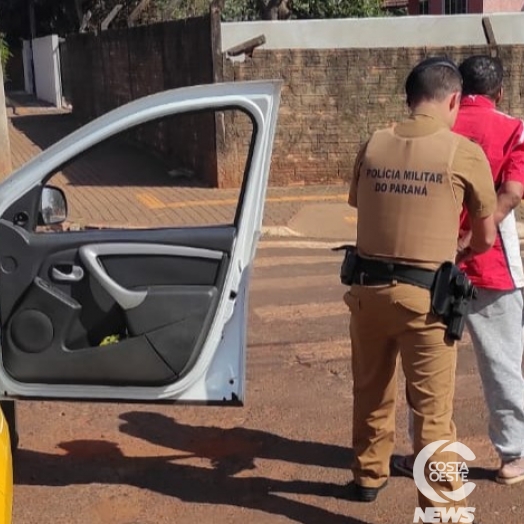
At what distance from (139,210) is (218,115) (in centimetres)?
167

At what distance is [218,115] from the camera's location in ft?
42.3

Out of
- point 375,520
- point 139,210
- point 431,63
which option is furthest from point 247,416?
point 139,210

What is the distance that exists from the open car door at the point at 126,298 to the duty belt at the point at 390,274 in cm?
54

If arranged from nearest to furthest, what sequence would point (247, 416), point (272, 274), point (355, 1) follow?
1. point (247, 416)
2. point (272, 274)
3. point (355, 1)

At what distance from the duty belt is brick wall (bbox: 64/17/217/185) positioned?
9.54m

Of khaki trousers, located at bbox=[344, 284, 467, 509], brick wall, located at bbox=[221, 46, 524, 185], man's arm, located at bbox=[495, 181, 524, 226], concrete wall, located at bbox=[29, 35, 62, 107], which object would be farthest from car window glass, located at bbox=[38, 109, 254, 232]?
concrete wall, located at bbox=[29, 35, 62, 107]

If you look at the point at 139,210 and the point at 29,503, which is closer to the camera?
the point at 29,503

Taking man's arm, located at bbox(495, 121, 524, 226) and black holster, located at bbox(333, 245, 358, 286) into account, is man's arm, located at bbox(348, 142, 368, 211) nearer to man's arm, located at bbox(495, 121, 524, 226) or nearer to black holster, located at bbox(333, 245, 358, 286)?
black holster, located at bbox(333, 245, 358, 286)

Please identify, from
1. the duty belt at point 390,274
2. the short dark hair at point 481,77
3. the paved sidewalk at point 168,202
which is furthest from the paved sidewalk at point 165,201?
the duty belt at point 390,274

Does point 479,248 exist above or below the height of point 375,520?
above

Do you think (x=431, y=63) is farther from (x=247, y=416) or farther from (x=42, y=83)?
(x=42, y=83)

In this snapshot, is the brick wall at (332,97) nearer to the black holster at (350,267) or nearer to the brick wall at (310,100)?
the brick wall at (310,100)

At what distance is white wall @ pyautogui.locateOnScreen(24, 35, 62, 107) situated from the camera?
2931cm

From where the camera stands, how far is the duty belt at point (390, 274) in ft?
12.1
